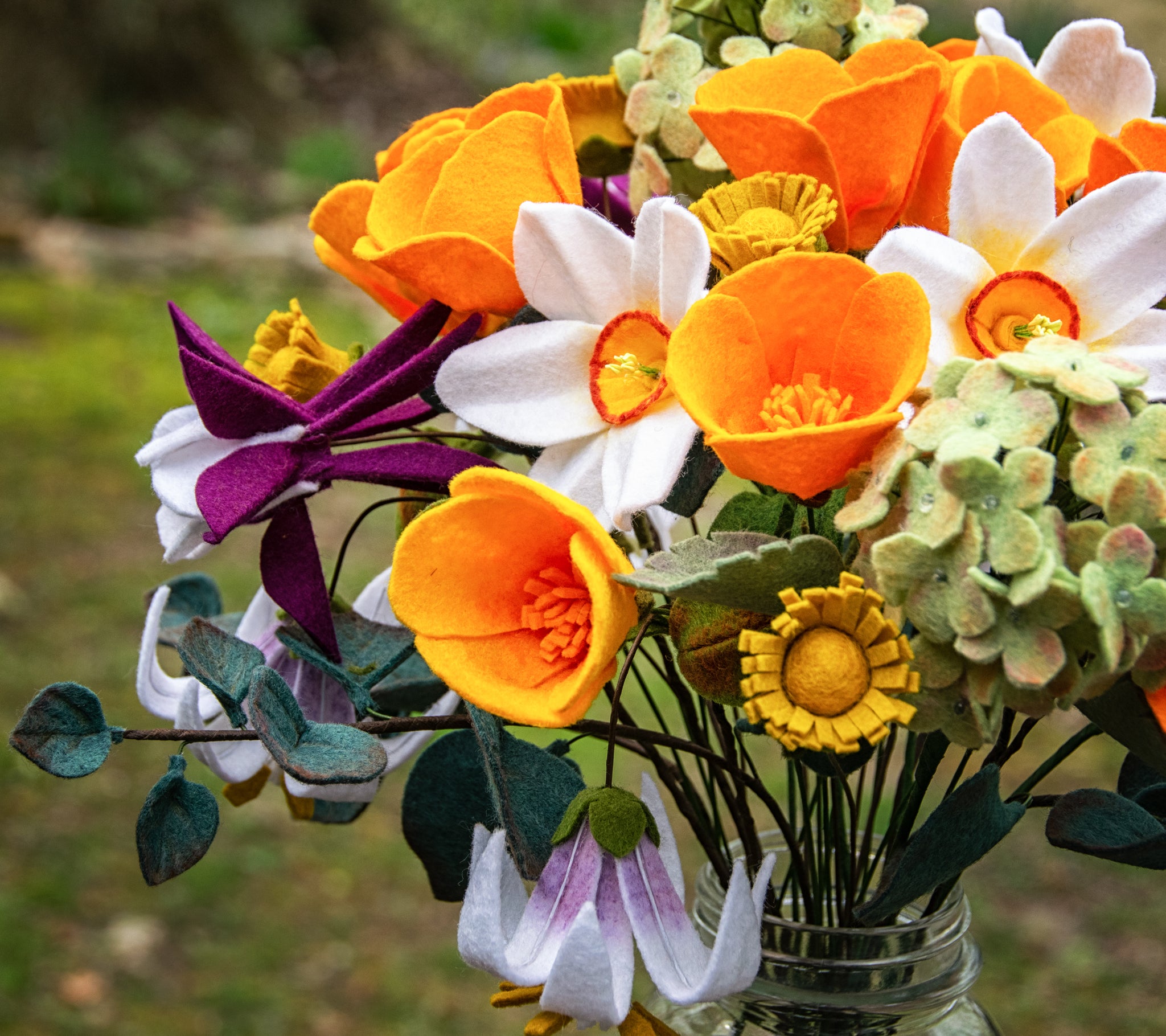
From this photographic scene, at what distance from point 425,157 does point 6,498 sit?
6.83ft

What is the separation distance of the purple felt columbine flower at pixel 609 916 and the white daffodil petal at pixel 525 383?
120 millimetres

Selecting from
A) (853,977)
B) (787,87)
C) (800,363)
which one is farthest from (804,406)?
(853,977)

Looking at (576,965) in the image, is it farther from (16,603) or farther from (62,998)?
(16,603)

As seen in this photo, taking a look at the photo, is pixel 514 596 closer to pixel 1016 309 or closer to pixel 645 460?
pixel 645 460

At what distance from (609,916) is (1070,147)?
0.97 ft

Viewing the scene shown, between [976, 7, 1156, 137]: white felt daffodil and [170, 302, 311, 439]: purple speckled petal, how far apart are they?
0.30 m

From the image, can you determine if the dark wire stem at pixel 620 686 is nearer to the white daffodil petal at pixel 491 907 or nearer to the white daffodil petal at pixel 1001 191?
the white daffodil petal at pixel 491 907

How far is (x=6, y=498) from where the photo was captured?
2250 mm

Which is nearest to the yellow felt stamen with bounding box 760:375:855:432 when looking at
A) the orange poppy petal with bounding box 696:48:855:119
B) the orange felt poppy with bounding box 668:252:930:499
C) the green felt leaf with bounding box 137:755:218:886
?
the orange felt poppy with bounding box 668:252:930:499

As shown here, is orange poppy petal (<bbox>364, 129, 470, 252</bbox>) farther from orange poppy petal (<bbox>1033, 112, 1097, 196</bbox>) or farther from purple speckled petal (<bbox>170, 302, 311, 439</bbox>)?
orange poppy petal (<bbox>1033, 112, 1097, 196</bbox>)

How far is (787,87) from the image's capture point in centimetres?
42

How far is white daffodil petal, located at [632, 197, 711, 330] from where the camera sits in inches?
14.1

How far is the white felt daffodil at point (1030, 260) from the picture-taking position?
1.21 feet

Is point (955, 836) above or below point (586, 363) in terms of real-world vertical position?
below
